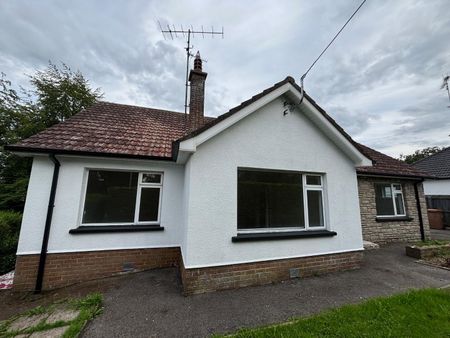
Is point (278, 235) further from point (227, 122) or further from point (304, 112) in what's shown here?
point (304, 112)

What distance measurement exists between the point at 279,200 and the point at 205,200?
2292 millimetres

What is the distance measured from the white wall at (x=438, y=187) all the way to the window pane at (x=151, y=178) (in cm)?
2138

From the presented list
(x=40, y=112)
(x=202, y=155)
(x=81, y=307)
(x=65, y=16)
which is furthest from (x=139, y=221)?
(x=40, y=112)

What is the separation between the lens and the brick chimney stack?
6.79 m

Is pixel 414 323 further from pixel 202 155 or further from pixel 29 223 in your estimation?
pixel 29 223

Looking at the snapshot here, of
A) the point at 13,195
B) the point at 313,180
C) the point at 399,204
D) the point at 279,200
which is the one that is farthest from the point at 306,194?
the point at 13,195

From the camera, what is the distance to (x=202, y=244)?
4355 mm

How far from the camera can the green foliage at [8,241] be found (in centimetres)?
612

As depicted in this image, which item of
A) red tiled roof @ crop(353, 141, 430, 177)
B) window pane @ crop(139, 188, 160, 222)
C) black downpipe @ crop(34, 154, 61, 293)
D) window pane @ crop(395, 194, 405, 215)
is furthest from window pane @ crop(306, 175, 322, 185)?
black downpipe @ crop(34, 154, 61, 293)

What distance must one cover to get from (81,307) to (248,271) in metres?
3.57

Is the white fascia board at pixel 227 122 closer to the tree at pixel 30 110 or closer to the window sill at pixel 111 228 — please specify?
the window sill at pixel 111 228

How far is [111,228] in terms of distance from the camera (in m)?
5.40

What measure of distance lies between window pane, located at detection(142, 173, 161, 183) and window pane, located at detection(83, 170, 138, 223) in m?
0.24

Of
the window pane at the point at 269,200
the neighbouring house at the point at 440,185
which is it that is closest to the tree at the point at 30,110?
the window pane at the point at 269,200
